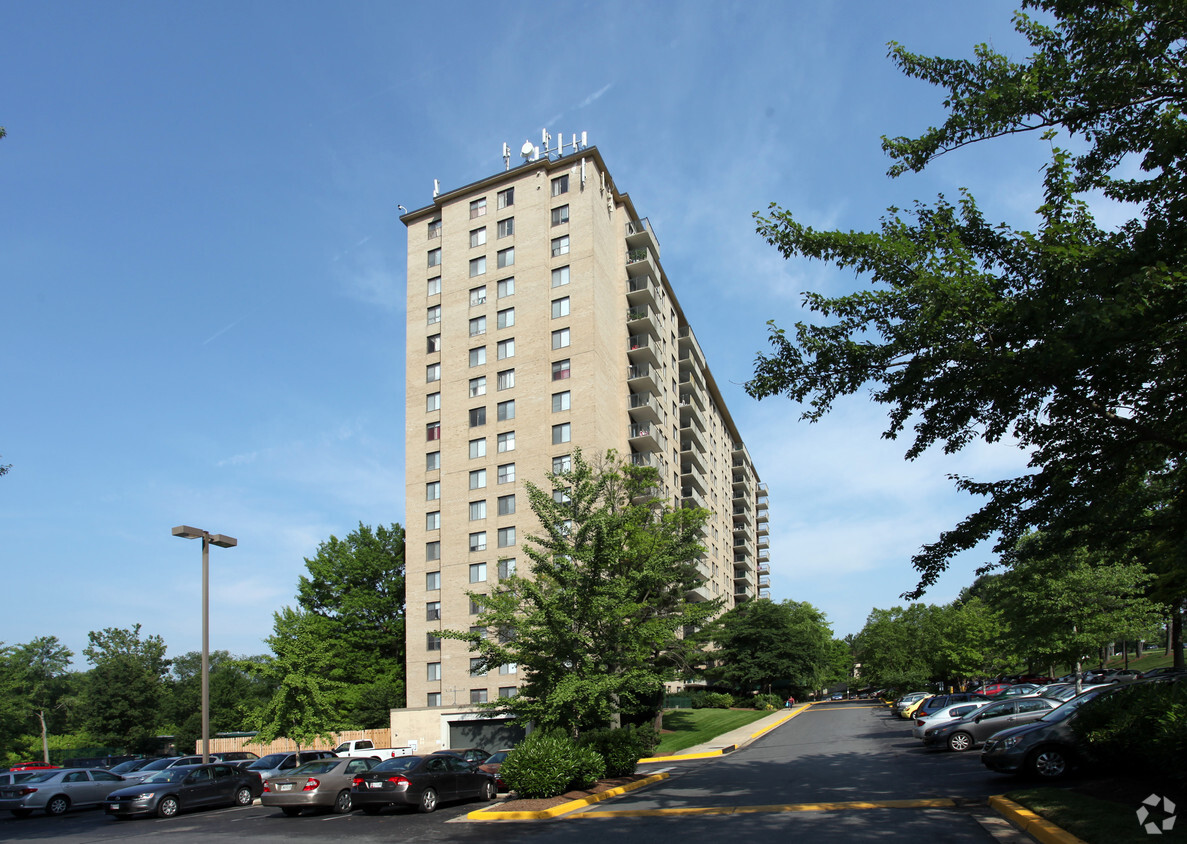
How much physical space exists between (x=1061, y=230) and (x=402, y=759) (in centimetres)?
1828

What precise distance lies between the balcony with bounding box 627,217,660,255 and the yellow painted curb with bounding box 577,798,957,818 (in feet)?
176

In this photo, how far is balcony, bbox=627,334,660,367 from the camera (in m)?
62.8

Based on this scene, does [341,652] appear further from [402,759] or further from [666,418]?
[402,759]

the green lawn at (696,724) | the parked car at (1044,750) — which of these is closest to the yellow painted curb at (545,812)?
the parked car at (1044,750)

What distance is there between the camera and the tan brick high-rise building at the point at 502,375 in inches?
2115

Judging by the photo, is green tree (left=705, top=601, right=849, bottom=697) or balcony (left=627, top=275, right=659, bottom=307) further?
green tree (left=705, top=601, right=849, bottom=697)

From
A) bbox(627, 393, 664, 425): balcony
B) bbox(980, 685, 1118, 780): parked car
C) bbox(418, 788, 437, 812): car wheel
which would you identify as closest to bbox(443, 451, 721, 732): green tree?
bbox(418, 788, 437, 812): car wheel

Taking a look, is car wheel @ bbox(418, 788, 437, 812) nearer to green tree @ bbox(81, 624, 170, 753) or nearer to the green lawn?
the green lawn

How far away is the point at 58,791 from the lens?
91.4 feet

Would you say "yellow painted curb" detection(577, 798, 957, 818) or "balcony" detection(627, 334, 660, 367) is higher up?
"balcony" detection(627, 334, 660, 367)

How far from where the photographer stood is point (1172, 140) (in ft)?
30.5

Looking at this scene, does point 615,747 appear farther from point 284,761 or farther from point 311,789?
point 284,761

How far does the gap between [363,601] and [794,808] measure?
173 ft

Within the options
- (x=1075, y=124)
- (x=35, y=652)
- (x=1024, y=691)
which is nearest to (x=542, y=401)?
(x=1024, y=691)
